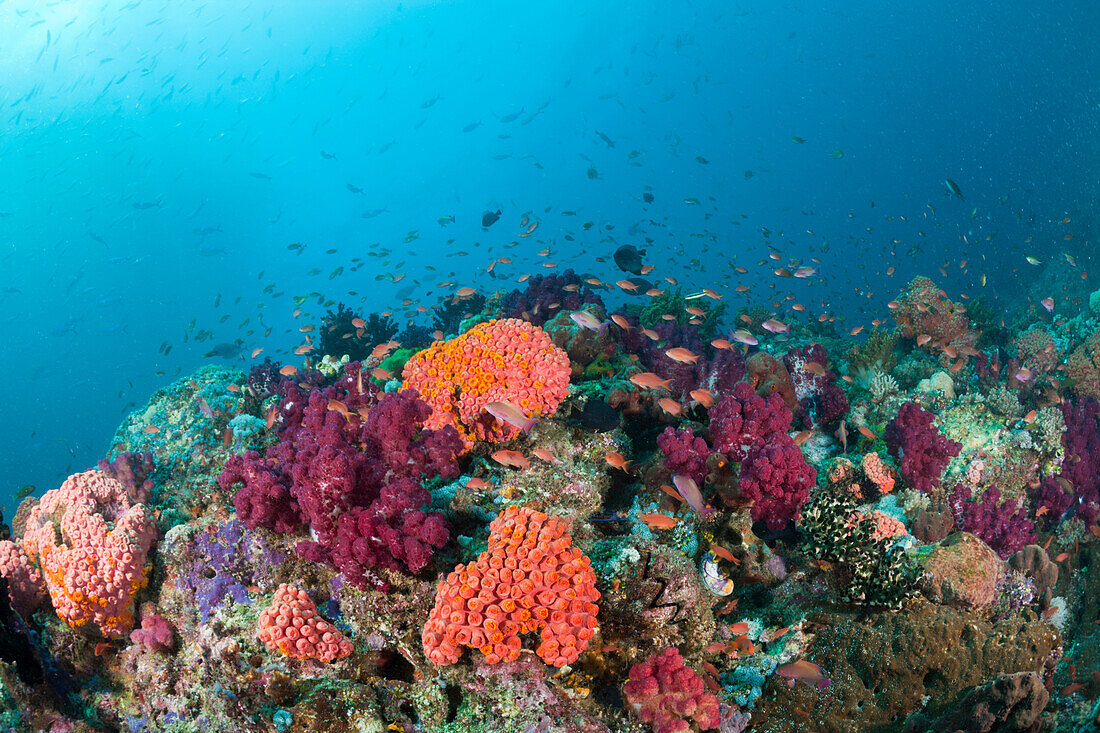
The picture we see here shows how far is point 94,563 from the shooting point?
13.1ft

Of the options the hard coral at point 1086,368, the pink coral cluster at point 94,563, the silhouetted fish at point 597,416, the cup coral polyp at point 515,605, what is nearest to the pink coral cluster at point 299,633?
the cup coral polyp at point 515,605

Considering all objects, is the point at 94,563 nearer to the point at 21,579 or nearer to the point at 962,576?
the point at 21,579

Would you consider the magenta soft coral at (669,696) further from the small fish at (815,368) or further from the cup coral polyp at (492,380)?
the small fish at (815,368)

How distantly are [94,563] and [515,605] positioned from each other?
359cm

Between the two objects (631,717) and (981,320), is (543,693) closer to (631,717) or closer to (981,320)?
(631,717)

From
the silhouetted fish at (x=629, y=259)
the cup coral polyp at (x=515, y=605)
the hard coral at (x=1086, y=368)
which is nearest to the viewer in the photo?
the cup coral polyp at (x=515, y=605)

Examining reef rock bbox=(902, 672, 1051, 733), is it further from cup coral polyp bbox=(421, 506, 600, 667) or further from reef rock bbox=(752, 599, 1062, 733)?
cup coral polyp bbox=(421, 506, 600, 667)

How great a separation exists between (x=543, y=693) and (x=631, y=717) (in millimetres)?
668

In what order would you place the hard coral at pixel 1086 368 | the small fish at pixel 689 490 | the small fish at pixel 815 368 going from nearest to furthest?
the small fish at pixel 689 490, the small fish at pixel 815 368, the hard coral at pixel 1086 368

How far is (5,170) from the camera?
72375mm

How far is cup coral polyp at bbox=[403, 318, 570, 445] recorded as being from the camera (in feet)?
17.1

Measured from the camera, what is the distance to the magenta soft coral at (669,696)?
319 centimetres

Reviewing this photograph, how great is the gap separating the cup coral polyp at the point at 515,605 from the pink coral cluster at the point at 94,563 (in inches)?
112

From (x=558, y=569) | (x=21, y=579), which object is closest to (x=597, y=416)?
(x=558, y=569)
